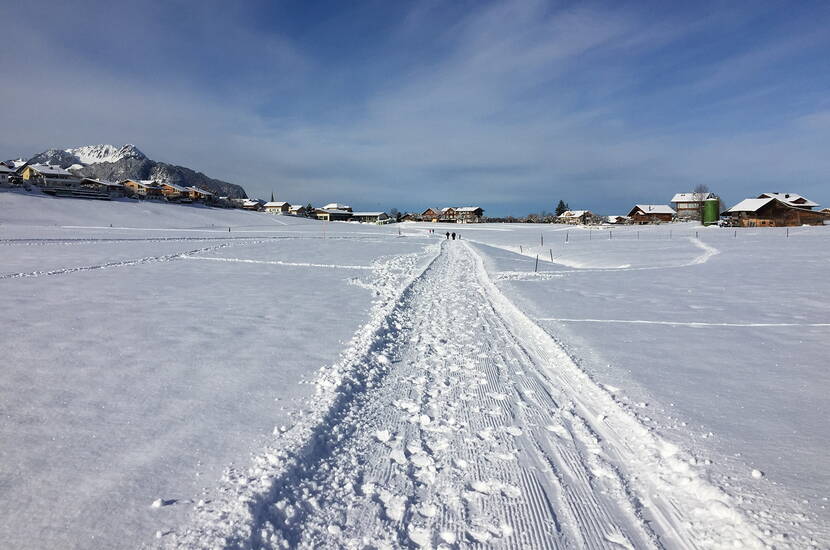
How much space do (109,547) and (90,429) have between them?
6.81ft

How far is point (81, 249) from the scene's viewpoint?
24.3m

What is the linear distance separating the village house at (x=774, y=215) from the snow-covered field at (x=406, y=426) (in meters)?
82.1

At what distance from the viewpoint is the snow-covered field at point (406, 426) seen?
322 centimetres

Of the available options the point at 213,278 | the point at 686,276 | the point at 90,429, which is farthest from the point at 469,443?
the point at 686,276

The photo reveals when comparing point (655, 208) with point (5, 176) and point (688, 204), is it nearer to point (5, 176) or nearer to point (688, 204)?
point (688, 204)

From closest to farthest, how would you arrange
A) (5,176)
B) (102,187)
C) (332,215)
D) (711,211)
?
1. (5,176)
2. (711,211)
3. (102,187)
4. (332,215)

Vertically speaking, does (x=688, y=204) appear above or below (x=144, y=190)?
above

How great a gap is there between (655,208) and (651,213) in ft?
9.72

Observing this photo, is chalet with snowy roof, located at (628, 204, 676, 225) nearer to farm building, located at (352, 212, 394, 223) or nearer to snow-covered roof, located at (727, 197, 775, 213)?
snow-covered roof, located at (727, 197, 775, 213)

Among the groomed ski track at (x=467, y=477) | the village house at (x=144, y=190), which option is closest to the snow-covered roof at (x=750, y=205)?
the groomed ski track at (x=467, y=477)

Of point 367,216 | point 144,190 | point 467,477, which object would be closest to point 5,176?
point 144,190

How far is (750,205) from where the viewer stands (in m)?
76.2

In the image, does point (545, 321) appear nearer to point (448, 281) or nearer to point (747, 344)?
point (747, 344)

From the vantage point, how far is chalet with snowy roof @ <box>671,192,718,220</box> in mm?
108438
